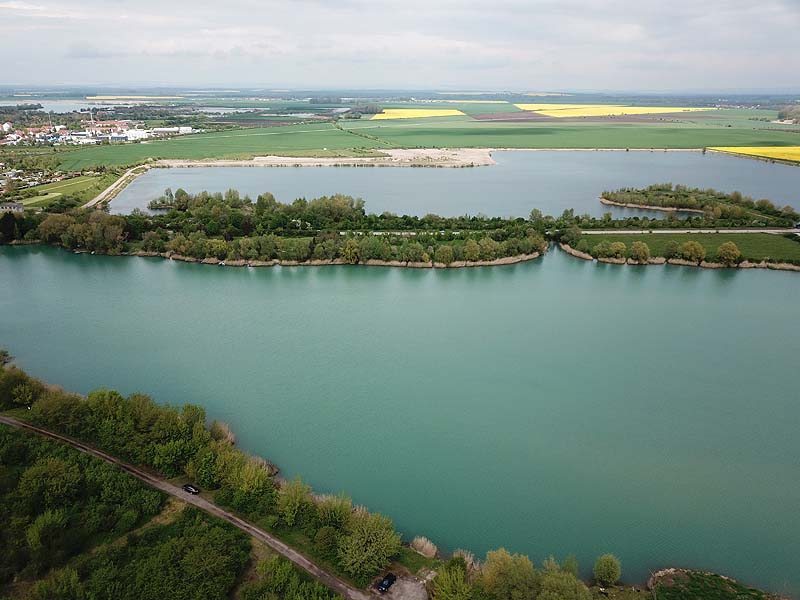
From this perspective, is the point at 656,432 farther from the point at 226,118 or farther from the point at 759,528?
the point at 226,118

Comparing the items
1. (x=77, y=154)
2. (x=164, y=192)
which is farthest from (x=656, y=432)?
(x=77, y=154)

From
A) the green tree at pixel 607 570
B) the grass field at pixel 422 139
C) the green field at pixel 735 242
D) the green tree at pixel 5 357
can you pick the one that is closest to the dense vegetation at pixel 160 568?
the green tree at pixel 607 570

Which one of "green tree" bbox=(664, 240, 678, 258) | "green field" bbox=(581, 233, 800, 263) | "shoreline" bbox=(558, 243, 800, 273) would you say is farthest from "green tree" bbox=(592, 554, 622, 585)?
"green tree" bbox=(664, 240, 678, 258)

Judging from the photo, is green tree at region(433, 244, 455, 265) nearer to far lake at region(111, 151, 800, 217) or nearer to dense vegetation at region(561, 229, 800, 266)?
dense vegetation at region(561, 229, 800, 266)

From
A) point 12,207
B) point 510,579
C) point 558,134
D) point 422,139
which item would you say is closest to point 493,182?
point 422,139

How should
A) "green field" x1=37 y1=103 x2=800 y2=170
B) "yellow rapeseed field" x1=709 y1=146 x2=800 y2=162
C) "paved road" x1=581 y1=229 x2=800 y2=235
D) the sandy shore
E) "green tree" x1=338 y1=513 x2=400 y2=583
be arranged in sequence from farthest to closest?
"green field" x1=37 y1=103 x2=800 y2=170, "yellow rapeseed field" x1=709 y1=146 x2=800 y2=162, the sandy shore, "paved road" x1=581 y1=229 x2=800 y2=235, "green tree" x1=338 y1=513 x2=400 y2=583

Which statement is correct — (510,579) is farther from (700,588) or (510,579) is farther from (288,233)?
(288,233)
